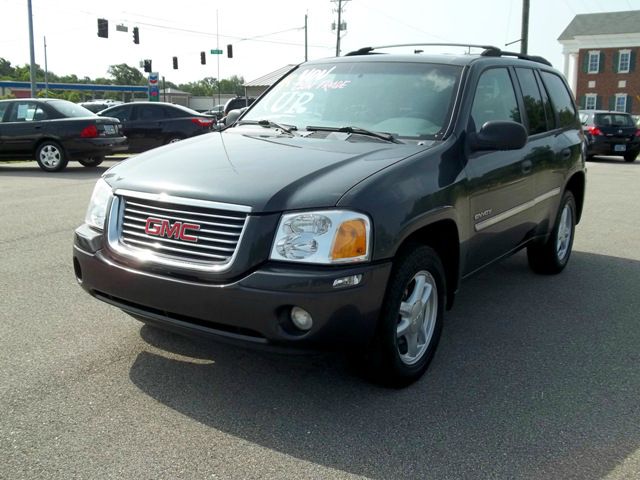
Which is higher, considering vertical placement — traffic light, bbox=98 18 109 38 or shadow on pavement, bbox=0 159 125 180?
traffic light, bbox=98 18 109 38

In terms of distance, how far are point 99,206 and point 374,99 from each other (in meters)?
1.89

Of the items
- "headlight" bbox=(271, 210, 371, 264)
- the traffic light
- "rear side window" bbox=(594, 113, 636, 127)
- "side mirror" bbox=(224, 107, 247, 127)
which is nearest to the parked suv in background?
"headlight" bbox=(271, 210, 371, 264)

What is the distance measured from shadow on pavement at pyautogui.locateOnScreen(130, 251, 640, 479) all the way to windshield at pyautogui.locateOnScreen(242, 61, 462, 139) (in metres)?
1.45

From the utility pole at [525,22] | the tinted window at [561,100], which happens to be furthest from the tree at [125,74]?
the tinted window at [561,100]

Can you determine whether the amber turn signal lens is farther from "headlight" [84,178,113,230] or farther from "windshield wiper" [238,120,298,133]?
"windshield wiper" [238,120,298,133]

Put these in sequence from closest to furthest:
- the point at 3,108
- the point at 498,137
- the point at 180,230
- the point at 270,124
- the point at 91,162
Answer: the point at 180,230 < the point at 498,137 < the point at 270,124 < the point at 3,108 < the point at 91,162

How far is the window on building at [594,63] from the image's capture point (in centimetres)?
5978

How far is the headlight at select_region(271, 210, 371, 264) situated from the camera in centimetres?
306

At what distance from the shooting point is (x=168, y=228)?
129 inches

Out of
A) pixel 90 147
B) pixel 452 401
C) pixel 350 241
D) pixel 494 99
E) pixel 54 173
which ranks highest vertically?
pixel 494 99

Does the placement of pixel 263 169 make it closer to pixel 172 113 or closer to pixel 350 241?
pixel 350 241

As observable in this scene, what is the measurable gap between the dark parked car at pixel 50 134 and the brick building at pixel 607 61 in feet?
174

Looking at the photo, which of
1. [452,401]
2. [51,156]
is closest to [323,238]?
[452,401]

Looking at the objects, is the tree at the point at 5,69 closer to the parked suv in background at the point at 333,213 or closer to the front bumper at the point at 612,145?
the front bumper at the point at 612,145
